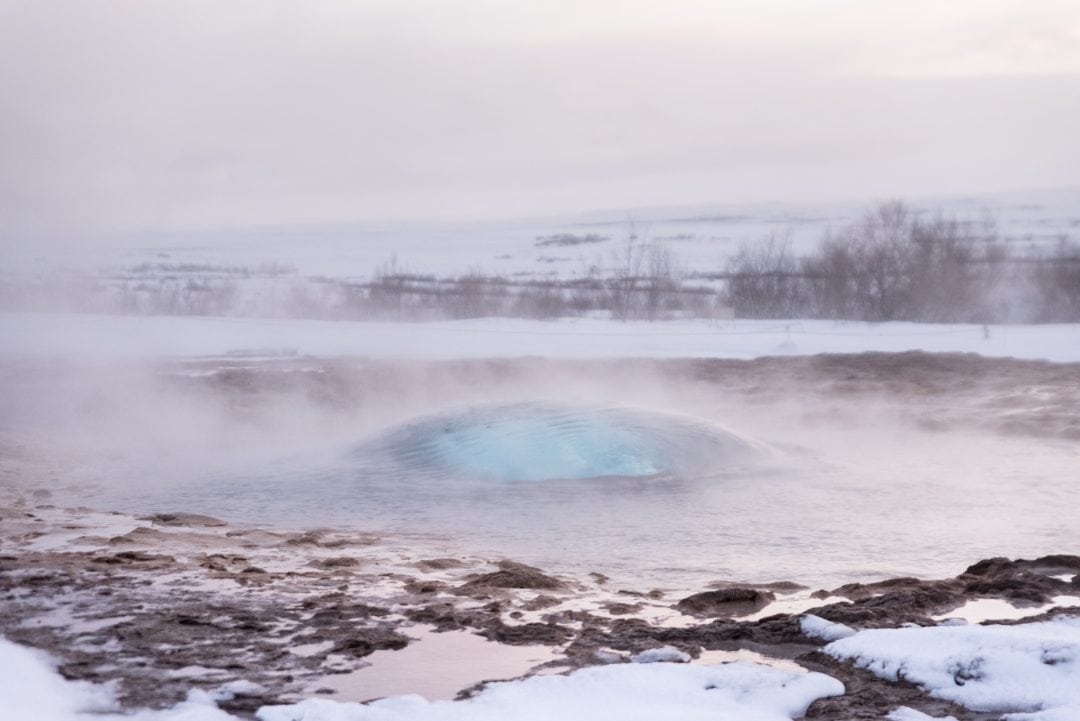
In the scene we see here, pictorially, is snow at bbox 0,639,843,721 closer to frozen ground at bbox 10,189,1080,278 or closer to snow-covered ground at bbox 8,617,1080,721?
snow-covered ground at bbox 8,617,1080,721

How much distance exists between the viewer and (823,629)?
3922 mm

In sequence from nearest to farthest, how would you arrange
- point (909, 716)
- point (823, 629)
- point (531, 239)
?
point (909, 716) < point (823, 629) < point (531, 239)

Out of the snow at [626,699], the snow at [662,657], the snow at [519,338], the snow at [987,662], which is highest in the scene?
the snow at [519,338]

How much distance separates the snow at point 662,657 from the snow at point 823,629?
0.50 m

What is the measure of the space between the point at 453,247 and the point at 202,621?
2330 inches

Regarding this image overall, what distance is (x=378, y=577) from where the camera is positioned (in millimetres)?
4949

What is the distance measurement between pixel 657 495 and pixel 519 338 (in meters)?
10.4

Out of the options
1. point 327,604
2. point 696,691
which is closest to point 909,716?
point 696,691

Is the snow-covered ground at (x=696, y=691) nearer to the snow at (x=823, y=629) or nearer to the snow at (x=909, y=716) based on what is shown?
the snow at (x=909, y=716)

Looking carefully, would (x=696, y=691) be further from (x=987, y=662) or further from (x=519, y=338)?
(x=519, y=338)

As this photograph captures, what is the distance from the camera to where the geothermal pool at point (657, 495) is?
5.58m

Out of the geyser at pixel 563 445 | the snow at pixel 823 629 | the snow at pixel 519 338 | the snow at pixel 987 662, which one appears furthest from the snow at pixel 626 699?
the snow at pixel 519 338

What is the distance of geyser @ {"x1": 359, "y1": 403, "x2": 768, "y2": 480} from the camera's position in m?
7.61

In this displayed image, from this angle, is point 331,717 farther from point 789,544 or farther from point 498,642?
point 789,544
